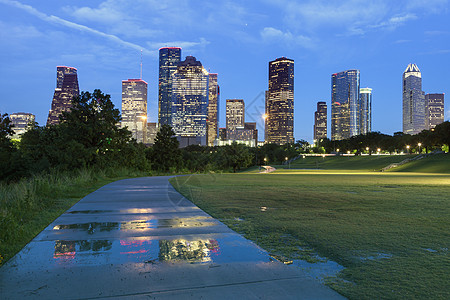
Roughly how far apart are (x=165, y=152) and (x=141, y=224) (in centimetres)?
3792

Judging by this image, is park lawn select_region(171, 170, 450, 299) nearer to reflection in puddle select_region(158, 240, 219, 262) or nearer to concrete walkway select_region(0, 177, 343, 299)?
concrete walkway select_region(0, 177, 343, 299)

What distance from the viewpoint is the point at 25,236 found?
227 inches

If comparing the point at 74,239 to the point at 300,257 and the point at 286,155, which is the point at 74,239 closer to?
the point at 300,257

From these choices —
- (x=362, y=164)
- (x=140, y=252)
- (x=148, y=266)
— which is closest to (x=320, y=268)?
(x=148, y=266)

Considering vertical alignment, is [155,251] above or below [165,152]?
below

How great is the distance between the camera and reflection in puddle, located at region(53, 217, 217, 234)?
651 cm

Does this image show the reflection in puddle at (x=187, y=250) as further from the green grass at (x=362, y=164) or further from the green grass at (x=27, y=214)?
the green grass at (x=362, y=164)

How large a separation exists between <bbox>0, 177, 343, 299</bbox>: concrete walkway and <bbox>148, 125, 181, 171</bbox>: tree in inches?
1481

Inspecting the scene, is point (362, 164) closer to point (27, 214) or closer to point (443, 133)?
point (443, 133)

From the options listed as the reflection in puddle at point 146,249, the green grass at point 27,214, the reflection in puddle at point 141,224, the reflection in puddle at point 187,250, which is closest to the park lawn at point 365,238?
the reflection in puddle at point 141,224

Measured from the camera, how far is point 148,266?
13.8 ft

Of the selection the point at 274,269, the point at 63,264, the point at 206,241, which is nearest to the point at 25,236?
the point at 63,264

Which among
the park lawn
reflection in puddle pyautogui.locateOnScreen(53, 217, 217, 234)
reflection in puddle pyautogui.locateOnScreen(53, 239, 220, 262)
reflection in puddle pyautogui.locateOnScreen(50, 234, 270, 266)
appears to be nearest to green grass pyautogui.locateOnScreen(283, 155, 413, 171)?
the park lawn

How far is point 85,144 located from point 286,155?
10618 centimetres
